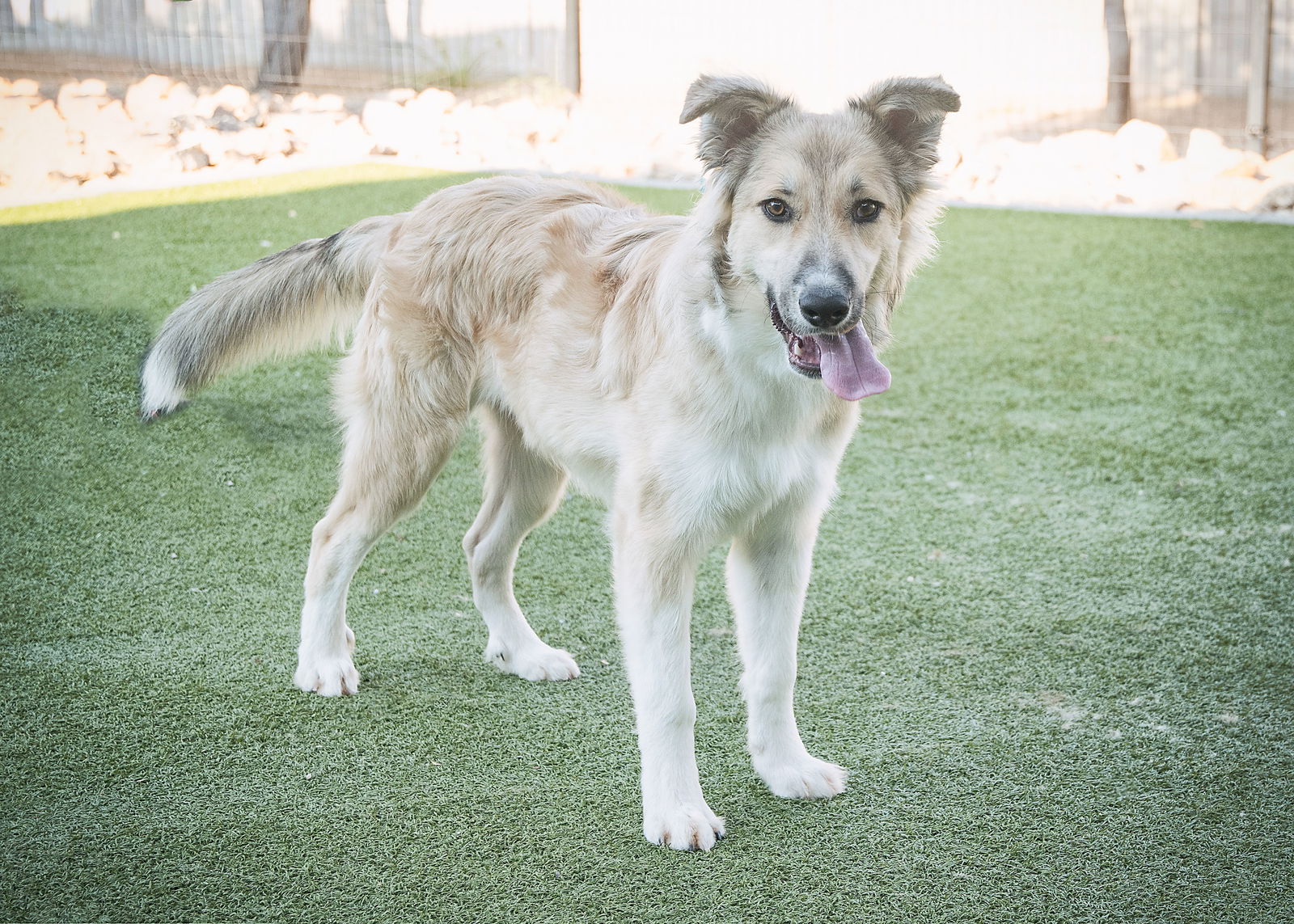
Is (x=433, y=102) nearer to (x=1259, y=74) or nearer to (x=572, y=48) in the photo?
(x=572, y=48)

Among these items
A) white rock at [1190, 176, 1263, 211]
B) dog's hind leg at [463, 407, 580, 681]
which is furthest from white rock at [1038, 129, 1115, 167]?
dog's hind leg at [463, 407, 580, 681]

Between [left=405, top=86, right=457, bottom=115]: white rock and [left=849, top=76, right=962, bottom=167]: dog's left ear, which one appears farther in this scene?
[left=405, top=86, right=457, bottom=115]: white rock

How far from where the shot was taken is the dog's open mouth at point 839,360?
2547mm

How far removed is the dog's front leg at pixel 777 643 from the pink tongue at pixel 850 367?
18.8 inches

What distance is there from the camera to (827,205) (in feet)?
8.57

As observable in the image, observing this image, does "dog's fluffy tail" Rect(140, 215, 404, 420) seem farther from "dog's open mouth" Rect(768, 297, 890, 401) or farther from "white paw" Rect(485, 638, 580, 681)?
"dog's open mouth" Rect(768, 297, 890, 401)

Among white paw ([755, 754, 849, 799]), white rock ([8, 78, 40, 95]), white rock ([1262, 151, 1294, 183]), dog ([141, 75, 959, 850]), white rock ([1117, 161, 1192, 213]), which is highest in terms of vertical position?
white rock ([8, 78, 40, 95])

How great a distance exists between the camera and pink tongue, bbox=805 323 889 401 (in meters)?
2.54

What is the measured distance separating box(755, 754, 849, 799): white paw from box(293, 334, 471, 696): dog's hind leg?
1316 mm

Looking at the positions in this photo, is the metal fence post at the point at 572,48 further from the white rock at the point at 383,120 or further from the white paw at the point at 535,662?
the white paw at the point at 535,662

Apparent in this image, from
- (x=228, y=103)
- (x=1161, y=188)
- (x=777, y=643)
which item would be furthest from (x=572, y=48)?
(x=777, y=643)

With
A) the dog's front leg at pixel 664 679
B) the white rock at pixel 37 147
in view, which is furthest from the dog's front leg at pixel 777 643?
the white rock at pixel 37 147

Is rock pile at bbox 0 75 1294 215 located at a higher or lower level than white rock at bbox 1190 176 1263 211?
higher

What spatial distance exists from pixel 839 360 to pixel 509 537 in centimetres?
149
